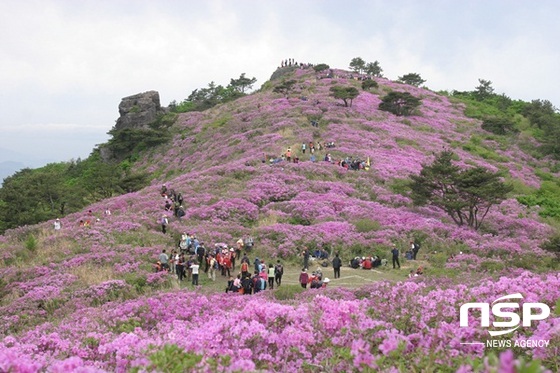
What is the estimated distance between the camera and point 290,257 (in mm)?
20344

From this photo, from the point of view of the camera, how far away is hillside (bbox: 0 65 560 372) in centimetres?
548

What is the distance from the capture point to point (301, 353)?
18.7ft

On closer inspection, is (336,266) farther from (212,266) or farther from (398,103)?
(398,103)

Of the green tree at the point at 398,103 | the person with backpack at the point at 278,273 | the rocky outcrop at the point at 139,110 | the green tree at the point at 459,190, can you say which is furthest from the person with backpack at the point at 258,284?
the rocky outcrop at the point at 139,110

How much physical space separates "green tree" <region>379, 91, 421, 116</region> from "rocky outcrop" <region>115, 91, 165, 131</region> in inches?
1399

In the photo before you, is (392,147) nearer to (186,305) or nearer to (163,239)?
(163,239)

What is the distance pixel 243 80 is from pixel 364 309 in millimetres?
90211

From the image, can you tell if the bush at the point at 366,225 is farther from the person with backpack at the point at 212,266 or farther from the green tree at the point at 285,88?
the green tree at the point at 285,88

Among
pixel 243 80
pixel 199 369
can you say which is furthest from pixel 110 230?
pixel 243 80

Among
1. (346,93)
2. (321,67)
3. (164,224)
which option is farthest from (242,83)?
(164,224)

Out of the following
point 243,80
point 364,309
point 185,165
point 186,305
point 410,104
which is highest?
point 243,80

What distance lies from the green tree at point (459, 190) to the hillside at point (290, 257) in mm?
926

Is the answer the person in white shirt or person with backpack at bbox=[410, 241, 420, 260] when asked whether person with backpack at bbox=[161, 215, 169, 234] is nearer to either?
the person in white shirt

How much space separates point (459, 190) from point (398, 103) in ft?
103
